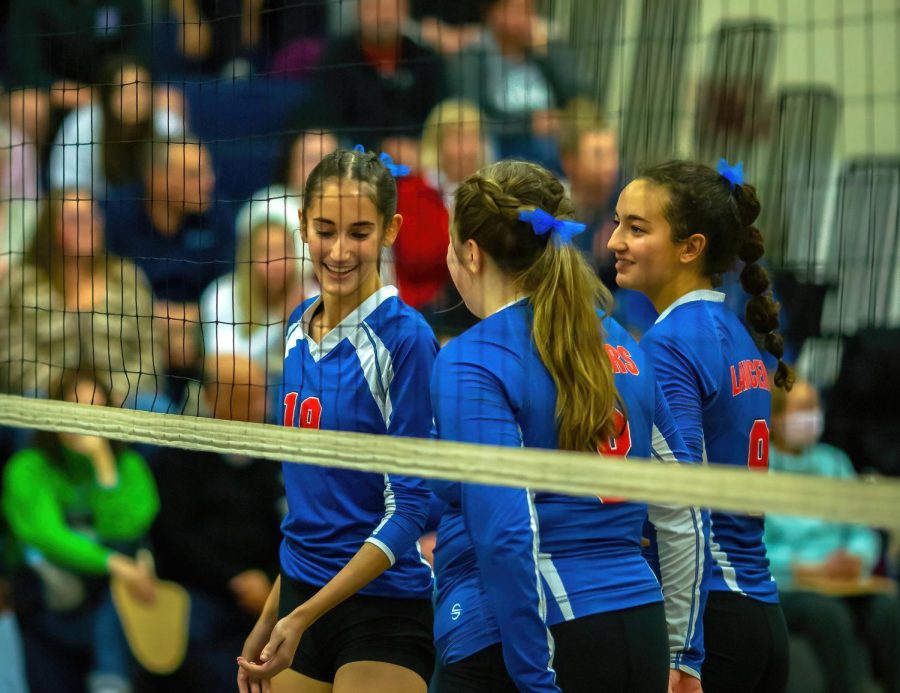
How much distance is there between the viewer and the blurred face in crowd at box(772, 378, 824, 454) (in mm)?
4344

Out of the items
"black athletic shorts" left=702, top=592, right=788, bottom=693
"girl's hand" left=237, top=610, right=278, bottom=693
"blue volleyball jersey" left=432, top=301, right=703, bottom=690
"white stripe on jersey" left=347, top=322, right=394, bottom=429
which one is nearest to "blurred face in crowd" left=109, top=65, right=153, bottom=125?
"white stripe on jersey" left=347, top=322, right=394, bottom=429

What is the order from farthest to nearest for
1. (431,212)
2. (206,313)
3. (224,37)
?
1. (224,37)
2. (206,313)
3. (431,212)

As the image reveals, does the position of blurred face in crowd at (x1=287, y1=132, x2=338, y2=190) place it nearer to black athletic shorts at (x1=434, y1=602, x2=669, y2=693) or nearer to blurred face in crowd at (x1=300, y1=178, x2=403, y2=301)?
blurred face in crowd at (x1=300, y1=178, x2=403, y2=301)

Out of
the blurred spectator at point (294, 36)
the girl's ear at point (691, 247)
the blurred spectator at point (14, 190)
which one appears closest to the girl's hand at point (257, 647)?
the girl's ear at point (691, 247)

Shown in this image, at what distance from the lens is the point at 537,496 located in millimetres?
2607

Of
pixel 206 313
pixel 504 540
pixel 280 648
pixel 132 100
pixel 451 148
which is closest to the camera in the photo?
pixel 504 540

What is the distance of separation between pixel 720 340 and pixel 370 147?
5.28ft

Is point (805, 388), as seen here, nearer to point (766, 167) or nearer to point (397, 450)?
point (766, 167)

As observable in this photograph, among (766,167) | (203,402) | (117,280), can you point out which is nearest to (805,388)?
(766,167)

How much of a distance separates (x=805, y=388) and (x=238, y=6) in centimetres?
260

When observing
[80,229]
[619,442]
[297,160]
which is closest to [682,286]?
[619,442]

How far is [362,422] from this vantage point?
3.03 metres

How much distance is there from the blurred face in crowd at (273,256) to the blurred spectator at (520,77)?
28.5 inches

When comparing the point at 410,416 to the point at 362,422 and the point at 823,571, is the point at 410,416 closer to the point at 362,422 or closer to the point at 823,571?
the point at 362,422
